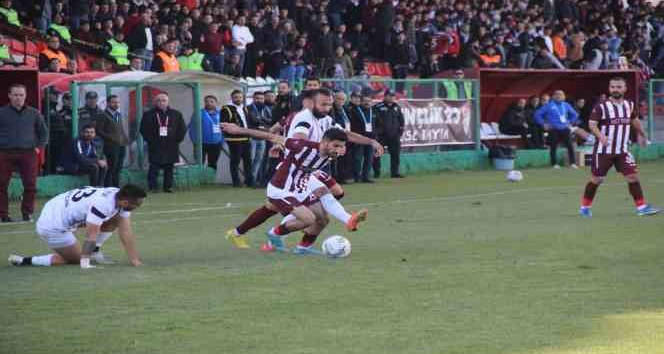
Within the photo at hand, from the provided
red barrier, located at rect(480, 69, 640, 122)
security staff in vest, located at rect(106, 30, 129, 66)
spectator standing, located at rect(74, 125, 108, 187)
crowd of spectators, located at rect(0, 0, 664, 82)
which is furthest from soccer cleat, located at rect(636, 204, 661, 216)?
red barrier, located at rect(480, 69, 640, 122)

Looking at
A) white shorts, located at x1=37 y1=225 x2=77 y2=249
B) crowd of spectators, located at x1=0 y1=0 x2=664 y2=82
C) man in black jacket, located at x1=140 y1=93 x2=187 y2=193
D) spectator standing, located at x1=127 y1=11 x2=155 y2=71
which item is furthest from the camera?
crowd of spectators, located at x1=0 y1=0 x2=664 y2=82

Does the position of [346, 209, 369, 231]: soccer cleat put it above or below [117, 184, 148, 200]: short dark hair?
below

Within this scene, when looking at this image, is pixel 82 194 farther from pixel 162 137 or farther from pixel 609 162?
pixel 162 137

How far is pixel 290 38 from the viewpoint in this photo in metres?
29.1

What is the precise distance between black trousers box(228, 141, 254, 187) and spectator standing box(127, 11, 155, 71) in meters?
3.85

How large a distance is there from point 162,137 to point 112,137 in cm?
107

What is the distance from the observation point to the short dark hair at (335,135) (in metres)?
12.4

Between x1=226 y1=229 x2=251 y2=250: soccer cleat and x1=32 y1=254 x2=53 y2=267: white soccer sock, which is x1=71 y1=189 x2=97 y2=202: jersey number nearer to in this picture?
x1=32 y1=254 x2=53 y2=267: white soccer sock

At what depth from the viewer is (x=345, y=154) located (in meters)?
24.5

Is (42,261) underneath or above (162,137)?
underneath

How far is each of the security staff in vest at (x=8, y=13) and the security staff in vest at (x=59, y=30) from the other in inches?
25.2

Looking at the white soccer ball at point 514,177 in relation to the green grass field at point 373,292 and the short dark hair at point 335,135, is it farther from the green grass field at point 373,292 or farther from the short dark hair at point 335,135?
the short dark hair at point 335,135

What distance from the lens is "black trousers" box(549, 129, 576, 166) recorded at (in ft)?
98.4

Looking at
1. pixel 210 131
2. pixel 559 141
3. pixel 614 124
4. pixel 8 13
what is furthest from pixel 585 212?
pixel 559 141
